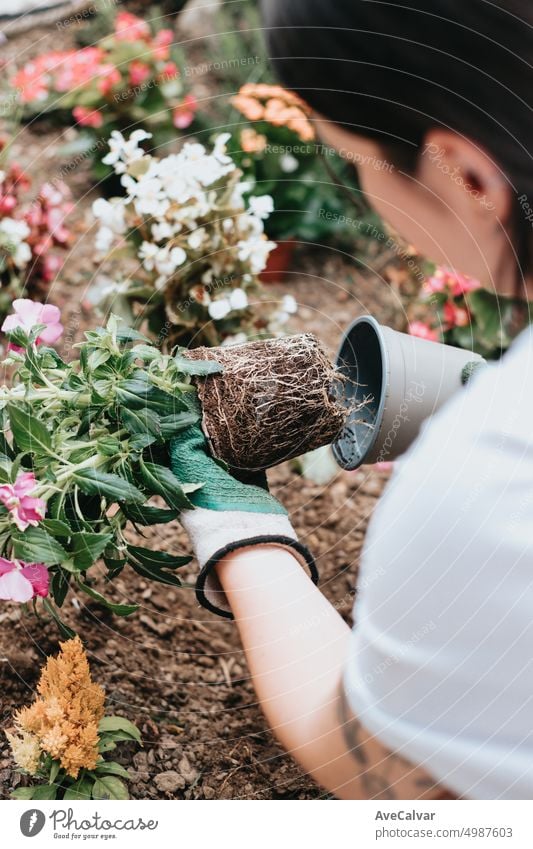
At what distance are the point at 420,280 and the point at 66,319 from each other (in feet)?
2.71

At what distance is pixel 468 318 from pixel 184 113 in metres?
0.85

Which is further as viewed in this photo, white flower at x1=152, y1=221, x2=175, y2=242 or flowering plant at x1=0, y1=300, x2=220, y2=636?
white flower at x1=152, y1=221, x2=175, y2=242

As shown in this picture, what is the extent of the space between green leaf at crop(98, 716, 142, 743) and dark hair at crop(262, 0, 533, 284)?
0.75 metres

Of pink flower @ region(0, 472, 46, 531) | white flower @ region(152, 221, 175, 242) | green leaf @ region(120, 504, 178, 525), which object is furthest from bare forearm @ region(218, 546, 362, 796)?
white flower @ region(152, 221, 175, 242)

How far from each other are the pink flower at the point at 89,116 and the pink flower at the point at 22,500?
1.47 m

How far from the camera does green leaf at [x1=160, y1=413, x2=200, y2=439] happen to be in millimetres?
948

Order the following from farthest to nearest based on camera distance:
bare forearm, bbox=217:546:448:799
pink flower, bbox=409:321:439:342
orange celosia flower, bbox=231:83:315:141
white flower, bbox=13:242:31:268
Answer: orange celosia flower, bbox=231:83:315:141 → pink flower, bbox=409:321:439:342 → white flower, bbox=13:242:31:268 → bare forearm, bbox=217:546:448:799

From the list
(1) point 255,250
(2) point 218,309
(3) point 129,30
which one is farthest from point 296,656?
(3) point 129,30

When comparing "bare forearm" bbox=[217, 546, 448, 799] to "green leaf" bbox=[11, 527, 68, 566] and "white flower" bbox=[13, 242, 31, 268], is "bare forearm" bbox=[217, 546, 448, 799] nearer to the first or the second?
"green leaf" bbox=[11, 527, 68, 566]

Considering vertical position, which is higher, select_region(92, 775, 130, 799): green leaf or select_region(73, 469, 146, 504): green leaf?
select_region(73, 469, 146, 504): green leaf

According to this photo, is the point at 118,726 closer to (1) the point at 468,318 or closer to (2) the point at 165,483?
(2) the point at 165,483

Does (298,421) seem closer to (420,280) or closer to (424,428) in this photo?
(424,428)

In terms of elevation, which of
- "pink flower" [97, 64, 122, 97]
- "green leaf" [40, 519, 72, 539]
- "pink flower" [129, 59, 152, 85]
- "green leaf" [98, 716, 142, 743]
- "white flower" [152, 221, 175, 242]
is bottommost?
"green leaf" [98, 716, 142, 743]

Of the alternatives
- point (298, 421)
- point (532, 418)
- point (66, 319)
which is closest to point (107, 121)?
point (66, 319)
